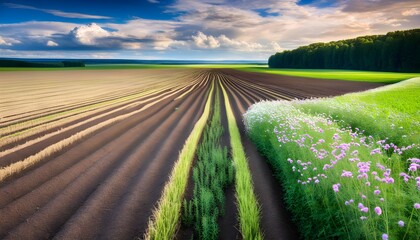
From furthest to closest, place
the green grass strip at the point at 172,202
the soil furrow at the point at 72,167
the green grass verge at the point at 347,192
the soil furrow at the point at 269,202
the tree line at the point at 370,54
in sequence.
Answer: the tree line at the point at 370,54 < the soil furrow at the point at 72,167 < the soil furrow at the point at 269,202 < the green grass strip at the point at 172,202 < the green grass verge at the point at 347,192

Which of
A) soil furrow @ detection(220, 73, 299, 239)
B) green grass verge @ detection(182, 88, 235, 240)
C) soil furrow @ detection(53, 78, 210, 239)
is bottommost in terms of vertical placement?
soil furrow @ detection(220, 73, 299, 239)

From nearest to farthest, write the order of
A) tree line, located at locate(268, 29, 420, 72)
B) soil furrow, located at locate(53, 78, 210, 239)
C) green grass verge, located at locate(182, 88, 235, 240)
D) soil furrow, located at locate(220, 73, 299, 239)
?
soil furrow, located at locate(53, 78, 210, 239) < soil furrow, located at locate(220, 73, 299, 239) < green grass verge, located at locate(182, 88, 235, 240) < tree line, located at locate(268, 29, 420, 72)

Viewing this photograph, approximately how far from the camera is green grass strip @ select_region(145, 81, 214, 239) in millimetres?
4859

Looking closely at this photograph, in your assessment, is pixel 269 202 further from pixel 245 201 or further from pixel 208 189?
pixel 208 189

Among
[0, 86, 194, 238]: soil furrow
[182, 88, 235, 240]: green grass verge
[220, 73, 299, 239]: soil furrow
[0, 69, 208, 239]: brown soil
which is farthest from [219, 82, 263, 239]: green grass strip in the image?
[0, 86, 194, 238]: soil furrow

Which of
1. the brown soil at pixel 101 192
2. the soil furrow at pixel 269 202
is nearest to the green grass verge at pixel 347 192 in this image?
the soil furrow at pixel 269 202

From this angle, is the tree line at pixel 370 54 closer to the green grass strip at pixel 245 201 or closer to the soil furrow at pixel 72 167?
the green grass strip at pixel 245 201

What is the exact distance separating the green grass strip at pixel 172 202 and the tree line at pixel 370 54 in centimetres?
8315

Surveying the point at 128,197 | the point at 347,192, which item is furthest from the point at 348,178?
the point at 128,197

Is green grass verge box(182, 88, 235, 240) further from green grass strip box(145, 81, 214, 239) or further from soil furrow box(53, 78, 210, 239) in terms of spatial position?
soil furrow box(53, 78, 210, 239)

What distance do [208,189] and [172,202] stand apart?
1.03 metres

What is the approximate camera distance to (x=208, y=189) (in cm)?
654

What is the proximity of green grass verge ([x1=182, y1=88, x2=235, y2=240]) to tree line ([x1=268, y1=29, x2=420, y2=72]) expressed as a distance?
269 ft

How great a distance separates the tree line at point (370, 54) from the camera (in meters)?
72.7
